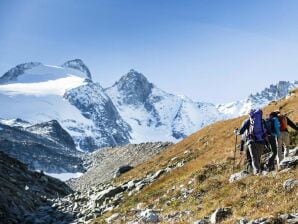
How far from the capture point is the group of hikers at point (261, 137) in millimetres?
24938

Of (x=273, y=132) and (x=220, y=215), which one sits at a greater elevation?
(x=273, y=132)

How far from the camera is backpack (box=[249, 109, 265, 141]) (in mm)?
24859

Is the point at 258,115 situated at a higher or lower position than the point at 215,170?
higher

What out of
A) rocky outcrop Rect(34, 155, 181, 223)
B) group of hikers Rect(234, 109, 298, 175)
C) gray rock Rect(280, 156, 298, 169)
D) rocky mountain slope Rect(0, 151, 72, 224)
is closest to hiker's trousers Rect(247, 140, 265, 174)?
group of hikers Rect(234, 109, 298, 175)

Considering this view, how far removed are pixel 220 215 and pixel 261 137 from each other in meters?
7.30

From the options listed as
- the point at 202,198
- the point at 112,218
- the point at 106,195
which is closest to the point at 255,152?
the point at 202,198

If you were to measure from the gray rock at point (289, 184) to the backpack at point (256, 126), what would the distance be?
4.89 meters

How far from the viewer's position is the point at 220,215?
1856 cm

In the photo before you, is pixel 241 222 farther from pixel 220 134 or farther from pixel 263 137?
pixel 220 134

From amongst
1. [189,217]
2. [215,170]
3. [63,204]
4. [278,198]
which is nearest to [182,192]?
[215,170]

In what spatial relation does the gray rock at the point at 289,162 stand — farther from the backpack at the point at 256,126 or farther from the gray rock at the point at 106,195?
the gray rock at the point at 106,195

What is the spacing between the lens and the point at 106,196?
1517 inches

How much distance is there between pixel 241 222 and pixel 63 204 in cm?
2717

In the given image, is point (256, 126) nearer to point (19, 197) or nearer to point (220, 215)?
point (220, 215)
